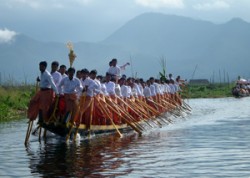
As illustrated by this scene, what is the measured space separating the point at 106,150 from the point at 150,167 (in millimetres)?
3404

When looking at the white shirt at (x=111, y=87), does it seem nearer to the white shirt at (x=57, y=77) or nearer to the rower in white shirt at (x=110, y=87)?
the rower in white shirt at (x=110, y=87)

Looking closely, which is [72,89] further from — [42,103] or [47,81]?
[42,103]

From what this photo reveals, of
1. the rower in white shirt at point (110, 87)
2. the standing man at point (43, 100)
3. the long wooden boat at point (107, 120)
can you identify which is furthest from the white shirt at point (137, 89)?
the standing man at point (43, 100)

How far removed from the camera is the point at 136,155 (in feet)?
46.5

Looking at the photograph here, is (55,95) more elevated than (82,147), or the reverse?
(55,95)

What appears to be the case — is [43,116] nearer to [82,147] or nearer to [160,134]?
[82,147]

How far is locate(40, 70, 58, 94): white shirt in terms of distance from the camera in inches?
649

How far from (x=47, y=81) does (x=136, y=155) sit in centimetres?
413

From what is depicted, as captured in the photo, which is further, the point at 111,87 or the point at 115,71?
the point at 115,71

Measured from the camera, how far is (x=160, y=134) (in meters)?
20.0

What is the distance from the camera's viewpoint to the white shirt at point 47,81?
16.5m

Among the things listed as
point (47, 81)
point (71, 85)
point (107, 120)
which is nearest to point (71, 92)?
point (71, 85)

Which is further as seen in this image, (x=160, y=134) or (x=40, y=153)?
(x=160, y=134)

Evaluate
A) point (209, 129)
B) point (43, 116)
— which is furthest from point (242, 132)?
point (43, 116)
